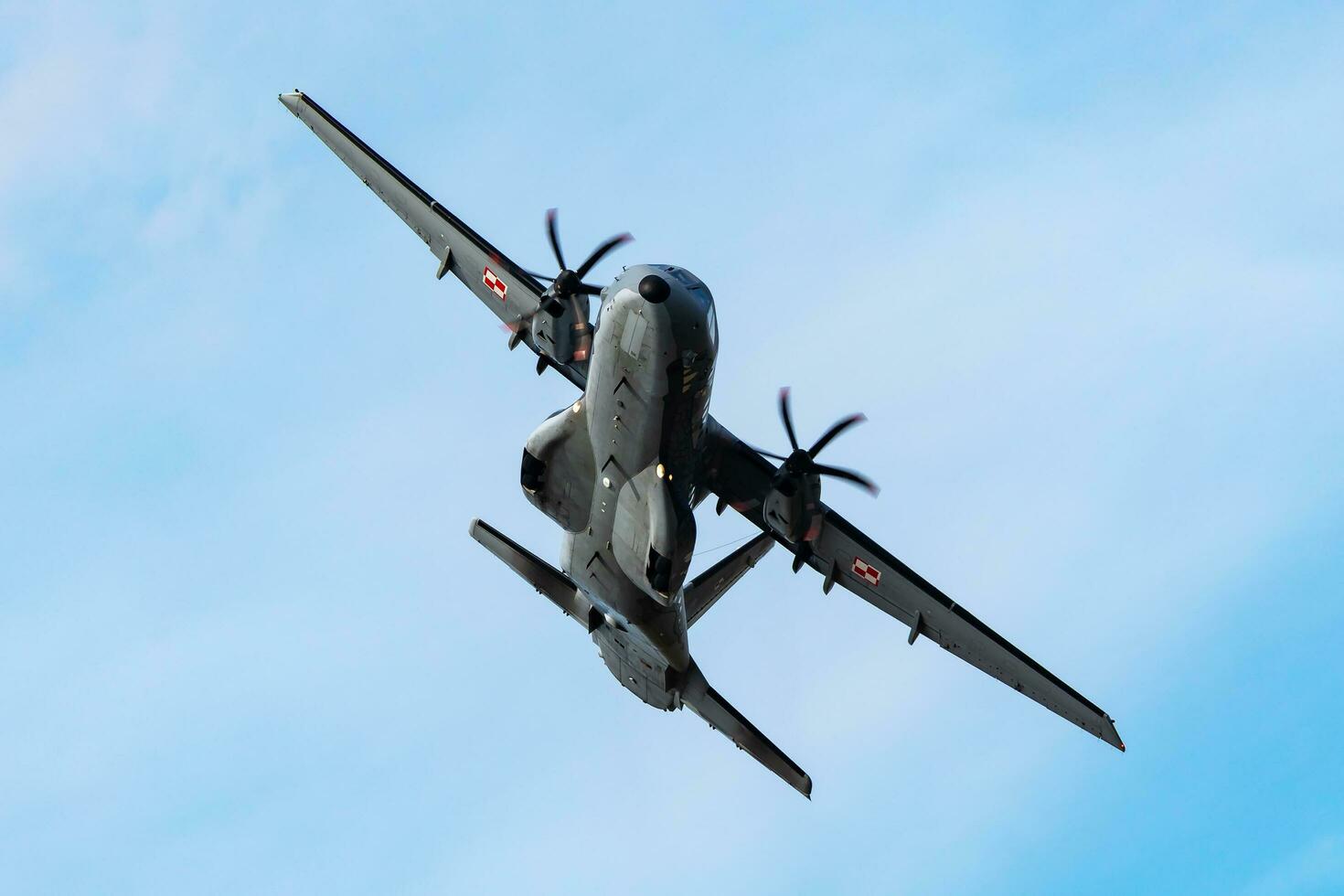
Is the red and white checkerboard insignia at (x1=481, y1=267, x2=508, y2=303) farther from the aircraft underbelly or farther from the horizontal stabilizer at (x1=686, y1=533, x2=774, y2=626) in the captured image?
the horizontal stabilizer at (x1=686, y1=533, x2=774, y2=626)

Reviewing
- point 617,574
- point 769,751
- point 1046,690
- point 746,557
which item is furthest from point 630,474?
point 1046,690

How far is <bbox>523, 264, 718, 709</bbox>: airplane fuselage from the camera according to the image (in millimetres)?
28609

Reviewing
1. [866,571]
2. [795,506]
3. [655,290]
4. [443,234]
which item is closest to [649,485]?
[795,506]

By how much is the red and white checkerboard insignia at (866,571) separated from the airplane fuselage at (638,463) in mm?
3963

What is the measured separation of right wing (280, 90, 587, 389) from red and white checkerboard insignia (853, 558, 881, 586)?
7.43m

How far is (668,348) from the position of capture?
2850 cm

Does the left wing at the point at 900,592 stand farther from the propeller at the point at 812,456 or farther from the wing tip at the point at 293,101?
the wing tip at the point at 293,101

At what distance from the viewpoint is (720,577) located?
117 feet

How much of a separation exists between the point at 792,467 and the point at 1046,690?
7.92m

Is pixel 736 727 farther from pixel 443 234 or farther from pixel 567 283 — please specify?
pixel 443 234

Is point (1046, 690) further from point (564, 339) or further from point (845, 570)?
point (564, 339)

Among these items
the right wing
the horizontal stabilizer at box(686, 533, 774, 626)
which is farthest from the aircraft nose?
the horizontal stabilizer at box(686, 533, 774, 626)

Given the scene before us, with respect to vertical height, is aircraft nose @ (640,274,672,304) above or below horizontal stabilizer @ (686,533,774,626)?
above

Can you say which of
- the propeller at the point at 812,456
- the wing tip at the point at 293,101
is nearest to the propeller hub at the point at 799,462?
the propeller at the point at 812,456
